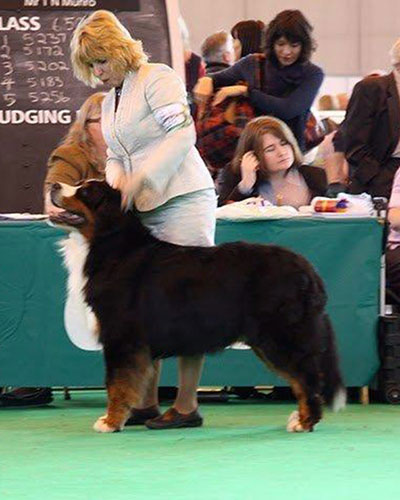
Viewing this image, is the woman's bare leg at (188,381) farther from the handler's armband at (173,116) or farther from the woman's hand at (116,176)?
the handler's armband at (173,116)

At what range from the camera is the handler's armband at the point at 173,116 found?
5.26 metres

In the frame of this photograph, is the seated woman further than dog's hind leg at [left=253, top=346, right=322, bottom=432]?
Yes

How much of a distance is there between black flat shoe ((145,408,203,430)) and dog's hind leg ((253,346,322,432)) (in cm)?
45

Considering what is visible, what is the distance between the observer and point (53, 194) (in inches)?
211

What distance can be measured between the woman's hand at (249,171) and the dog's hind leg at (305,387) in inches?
65.0

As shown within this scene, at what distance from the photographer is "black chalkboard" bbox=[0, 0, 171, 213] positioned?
25.2 ft

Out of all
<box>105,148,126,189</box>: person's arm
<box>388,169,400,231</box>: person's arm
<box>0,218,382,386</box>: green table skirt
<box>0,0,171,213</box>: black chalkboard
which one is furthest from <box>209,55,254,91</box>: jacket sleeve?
<box>105,148,126,189</box>: person's arm

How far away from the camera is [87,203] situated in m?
5.32

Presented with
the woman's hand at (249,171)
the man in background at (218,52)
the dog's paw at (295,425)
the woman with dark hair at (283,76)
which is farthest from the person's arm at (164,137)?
the man in background at (218,52)

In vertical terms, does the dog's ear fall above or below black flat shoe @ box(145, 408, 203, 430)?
above

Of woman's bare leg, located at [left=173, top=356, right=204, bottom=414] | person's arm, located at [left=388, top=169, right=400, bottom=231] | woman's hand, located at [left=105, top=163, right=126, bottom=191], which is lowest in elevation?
woman's bare leg, located at [left=173, top=356, right=204, bottom=414]

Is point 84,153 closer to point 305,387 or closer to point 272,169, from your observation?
point 272,169

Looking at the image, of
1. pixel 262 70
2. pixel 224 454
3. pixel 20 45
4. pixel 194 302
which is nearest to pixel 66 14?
pixel 20 45

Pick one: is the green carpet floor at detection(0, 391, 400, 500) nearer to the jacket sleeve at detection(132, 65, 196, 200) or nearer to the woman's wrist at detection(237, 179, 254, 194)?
the jacket sleeve at detection(132, 65, 196, 200)
